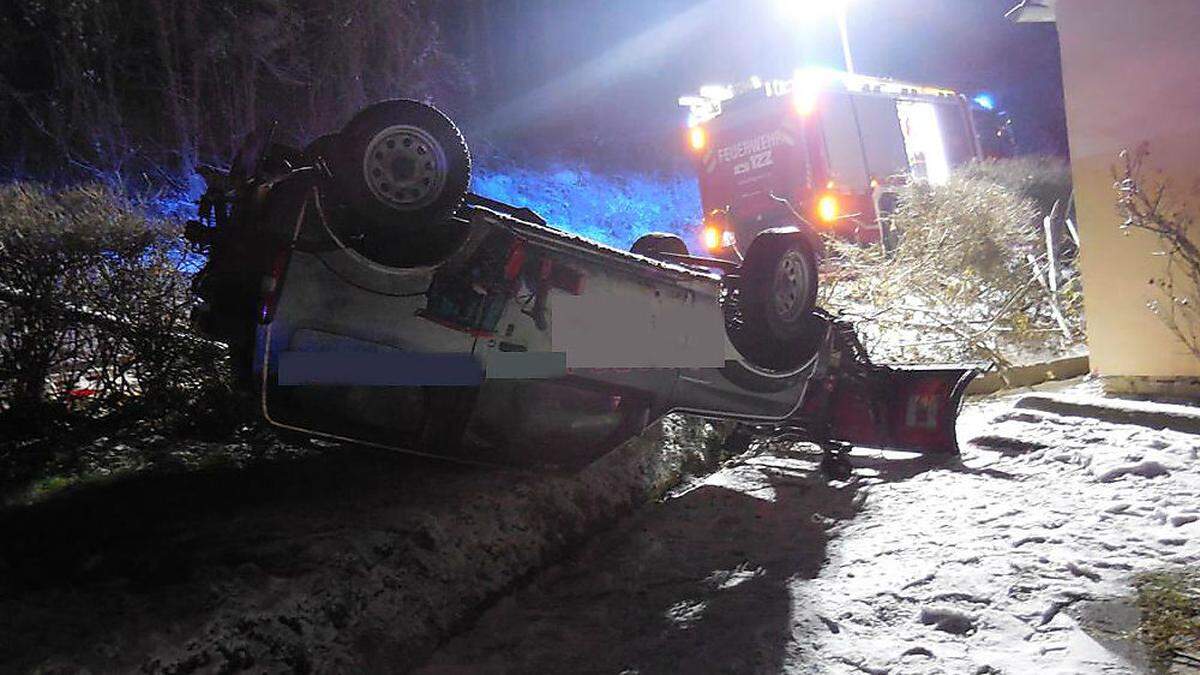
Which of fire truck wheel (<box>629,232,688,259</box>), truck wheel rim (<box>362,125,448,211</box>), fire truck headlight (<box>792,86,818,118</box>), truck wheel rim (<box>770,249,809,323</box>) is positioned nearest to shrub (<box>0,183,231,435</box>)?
truck wheel rim (<box>362,125,448,211</box>)

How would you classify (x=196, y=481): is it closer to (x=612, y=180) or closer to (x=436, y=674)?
(x=436, y=674)

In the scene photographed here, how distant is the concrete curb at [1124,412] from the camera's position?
171 inches

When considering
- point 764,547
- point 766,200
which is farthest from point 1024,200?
point 764,547

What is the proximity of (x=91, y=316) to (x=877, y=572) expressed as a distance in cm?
412

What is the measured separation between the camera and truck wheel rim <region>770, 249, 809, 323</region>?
3910 millimetres

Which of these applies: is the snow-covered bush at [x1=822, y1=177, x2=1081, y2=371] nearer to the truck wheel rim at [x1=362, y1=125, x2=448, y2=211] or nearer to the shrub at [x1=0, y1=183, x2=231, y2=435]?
the truck wheel rim at [x1=362, y1=125, x2=448, y2=211]

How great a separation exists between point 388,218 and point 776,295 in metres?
2.10

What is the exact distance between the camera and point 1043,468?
4133mm

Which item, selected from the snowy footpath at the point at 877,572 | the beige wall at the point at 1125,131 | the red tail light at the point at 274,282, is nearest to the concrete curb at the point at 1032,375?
the beige wall at the point at 1125,131

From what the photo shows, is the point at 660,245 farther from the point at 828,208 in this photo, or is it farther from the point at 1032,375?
the point at 828,208

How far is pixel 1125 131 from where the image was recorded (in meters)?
5.20

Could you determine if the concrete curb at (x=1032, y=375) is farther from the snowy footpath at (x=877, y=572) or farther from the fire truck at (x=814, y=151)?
the fire truck at (x=814, y=151)

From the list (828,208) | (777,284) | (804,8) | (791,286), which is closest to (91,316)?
(777,284)

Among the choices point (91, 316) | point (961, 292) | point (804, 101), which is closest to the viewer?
point (91, 316)
